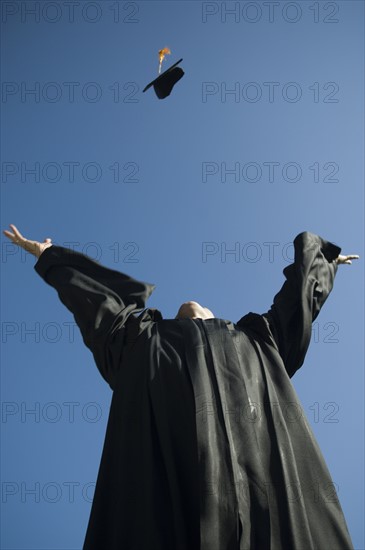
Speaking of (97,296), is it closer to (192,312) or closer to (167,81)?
(192,312)

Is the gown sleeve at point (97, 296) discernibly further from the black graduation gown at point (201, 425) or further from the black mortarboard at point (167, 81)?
the black mortarboard at point (167, 81)

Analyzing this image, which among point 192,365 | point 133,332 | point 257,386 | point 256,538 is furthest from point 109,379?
point 256,538

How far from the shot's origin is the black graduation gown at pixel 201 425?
4.60m

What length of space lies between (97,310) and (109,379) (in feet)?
1.62

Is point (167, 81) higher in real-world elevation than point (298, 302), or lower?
higher

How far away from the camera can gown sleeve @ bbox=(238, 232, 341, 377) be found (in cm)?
568

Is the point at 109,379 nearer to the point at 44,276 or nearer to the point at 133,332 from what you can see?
the point at 133,332

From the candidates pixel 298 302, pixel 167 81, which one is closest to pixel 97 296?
pixel 298 302

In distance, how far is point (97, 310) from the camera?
18.2 ft

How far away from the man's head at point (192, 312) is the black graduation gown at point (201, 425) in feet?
1.02

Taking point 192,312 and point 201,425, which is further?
point 192,312

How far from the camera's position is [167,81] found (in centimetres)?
681

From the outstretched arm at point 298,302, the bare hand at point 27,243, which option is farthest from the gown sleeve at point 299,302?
the bare hand at point 27,243

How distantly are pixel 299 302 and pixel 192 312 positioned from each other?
84 cm
